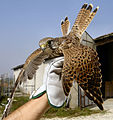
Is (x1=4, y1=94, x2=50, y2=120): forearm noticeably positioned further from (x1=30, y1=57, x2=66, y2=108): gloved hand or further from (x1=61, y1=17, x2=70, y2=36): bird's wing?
(x1=61, y1=17, x2=70, y2=36): bird's wing

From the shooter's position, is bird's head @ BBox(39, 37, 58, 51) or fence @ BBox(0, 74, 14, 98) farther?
fence @ BBox(0, 74, 14, 98)

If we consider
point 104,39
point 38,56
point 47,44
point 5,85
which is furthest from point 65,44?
point 5,85

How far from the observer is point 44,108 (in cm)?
101

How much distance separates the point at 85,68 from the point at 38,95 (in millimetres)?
360

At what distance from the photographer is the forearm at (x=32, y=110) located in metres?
0.98

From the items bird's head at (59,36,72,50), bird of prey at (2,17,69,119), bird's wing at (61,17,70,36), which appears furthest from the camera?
bird's wing at (61,17,70,36)

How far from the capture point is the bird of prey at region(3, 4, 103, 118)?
0.91 meters

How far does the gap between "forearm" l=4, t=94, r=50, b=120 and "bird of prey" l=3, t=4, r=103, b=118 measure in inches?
5.3

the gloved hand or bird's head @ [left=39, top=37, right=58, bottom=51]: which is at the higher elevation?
bird's head @ [left=39, top=37, right=58, bottom=51]

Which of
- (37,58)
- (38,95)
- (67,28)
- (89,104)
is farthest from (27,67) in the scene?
(89,104)

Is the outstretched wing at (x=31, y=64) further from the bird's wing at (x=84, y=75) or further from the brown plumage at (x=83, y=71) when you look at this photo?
the bird's wing at (x=84, y=75)

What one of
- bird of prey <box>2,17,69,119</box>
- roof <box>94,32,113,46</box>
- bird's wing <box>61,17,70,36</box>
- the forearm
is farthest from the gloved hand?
roof <box>94,32,113,46</box>

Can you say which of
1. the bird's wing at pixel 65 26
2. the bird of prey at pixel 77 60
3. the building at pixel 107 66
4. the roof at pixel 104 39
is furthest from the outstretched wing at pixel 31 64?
the building at pixel 107 66

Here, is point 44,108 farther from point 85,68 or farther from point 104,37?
point 104,37
